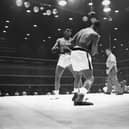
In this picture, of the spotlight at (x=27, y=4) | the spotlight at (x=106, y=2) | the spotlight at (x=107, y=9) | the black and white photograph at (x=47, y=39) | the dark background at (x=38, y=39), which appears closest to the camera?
the spotlight at (x=106, y=2)

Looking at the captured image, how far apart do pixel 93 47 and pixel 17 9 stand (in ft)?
13.3

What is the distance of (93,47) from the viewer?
11.5 feet

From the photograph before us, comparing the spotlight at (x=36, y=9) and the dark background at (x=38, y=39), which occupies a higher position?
the spotlight at (x=36, y=9)

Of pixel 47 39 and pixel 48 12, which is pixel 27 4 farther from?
pixel 47 39

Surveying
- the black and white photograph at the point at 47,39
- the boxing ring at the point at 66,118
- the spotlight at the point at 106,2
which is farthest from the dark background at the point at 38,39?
the boxing ring at the point at 66,118

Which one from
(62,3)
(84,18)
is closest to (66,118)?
(62,3)

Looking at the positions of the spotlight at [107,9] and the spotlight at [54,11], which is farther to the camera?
the spotlight at [54,11]

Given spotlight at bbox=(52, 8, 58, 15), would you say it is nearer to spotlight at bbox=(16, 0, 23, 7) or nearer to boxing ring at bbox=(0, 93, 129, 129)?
spotlight at bbox=(16, 0, 23, 7)

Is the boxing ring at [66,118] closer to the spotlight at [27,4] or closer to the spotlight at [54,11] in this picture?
the spotlight at [27,4]

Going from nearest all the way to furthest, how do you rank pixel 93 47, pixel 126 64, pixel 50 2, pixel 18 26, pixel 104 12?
pixel 93 47, pixel 50 2, pixel 104 12, pixel 18 26, pixel 126 64

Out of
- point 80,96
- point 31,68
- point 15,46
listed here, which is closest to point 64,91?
point 31,68

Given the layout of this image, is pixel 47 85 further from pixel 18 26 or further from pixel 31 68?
pixel 18 26

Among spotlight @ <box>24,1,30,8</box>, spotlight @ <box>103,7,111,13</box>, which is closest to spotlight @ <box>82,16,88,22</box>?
spotlight @ <box>103,7,111,13</box>

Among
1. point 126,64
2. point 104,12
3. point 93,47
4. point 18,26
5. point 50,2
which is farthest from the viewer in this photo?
point 126,64
